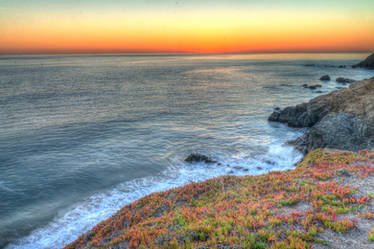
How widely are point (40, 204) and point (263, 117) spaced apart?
119 ft

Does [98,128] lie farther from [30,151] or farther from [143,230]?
[143,230]

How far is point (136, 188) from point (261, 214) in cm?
1262

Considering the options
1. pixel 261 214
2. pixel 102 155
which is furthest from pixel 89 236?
pixel 102 155

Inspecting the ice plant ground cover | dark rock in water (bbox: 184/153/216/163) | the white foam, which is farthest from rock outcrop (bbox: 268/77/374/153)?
dark rock in water (bbox: 184/153/216/163)

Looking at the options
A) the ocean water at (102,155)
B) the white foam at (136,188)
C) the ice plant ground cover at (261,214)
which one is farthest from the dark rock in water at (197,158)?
the ice plant ground cover at (261,214)

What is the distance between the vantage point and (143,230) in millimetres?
10188

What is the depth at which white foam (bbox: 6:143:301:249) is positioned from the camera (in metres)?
13.9

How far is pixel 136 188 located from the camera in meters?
19.6

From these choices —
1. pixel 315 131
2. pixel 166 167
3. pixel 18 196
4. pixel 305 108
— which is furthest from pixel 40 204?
pixel 305 108

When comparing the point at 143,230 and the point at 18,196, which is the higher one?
the point at 143,230

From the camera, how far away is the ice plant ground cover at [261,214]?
8078 mm

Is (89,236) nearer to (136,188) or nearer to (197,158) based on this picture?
(136,188)

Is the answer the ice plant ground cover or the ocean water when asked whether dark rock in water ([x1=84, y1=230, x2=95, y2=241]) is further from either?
the ocean water

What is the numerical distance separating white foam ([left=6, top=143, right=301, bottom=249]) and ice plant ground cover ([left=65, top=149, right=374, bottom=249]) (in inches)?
126
